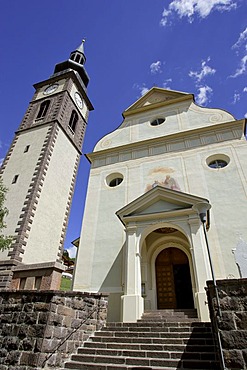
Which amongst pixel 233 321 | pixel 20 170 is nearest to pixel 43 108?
pixel 20 170

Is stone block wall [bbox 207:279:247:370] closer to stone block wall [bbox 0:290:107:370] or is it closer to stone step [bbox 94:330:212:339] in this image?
stone step [bbox 94:330:212:339]

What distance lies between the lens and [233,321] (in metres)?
4.15

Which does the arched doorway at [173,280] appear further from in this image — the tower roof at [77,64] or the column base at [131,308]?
the tower roof at [77,64]

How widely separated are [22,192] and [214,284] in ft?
42.9

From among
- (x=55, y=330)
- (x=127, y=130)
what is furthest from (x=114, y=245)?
(x=127, y=130)

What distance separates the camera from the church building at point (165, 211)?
8.92 m

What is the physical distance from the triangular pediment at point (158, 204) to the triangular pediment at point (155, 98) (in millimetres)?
8277

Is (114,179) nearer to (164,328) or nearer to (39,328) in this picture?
(164,328)

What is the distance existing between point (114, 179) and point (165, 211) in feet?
17.5

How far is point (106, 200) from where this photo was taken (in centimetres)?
1288

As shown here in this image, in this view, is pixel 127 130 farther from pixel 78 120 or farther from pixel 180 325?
pixel 180 325

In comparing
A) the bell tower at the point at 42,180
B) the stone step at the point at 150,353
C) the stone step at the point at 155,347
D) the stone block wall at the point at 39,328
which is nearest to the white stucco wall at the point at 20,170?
the bell tower at the point at 42,180

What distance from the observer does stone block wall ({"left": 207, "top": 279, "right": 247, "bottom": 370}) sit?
3.90 meters

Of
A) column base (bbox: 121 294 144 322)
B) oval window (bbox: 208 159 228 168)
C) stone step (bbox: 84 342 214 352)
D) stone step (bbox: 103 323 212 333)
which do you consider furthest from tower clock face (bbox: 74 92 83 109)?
stone step (bbox: 84 342 214 352)
